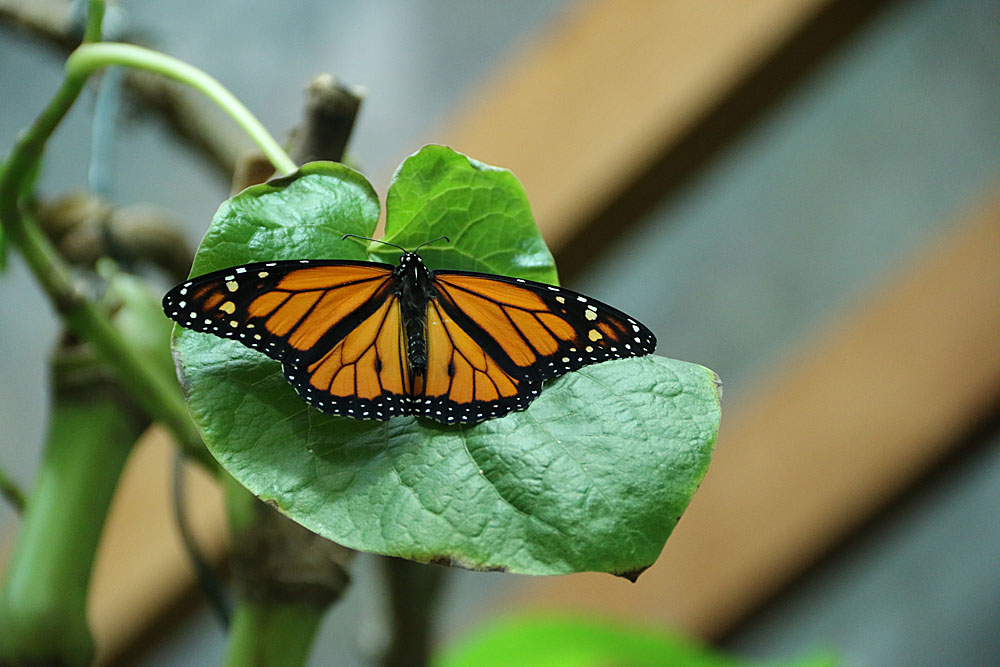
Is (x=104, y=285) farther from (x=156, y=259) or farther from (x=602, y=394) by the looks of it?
(x=602, y=394)

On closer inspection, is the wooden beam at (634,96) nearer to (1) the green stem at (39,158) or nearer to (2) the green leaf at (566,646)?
(2) the green leaf at (566,646)

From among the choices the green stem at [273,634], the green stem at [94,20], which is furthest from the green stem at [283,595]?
the green stem at [94,20]

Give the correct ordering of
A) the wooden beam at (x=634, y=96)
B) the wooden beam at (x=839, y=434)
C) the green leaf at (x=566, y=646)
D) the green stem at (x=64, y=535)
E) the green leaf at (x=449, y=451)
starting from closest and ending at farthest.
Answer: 1. the green leaf at (x=449, y=451)
2. the green stem at (x=64, y=535)
3. the green leaf at (x=566, y=646)
4. the wooden beam at (x=634, y=96)
5. the wooden beam at (x=839, y=434)

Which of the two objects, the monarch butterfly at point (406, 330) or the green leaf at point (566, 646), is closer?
the monarch butterfly at point (406, 330)

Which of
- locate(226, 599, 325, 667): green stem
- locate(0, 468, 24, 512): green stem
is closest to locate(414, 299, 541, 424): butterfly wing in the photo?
locate(226, 599, 325, 667): green stem

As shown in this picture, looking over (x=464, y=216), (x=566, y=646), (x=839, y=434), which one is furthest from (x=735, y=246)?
(x=464, y=216)

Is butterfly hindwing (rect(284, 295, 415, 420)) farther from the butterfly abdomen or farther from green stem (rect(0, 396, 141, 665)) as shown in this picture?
green stem (rect(0, 396, 141, 665))
